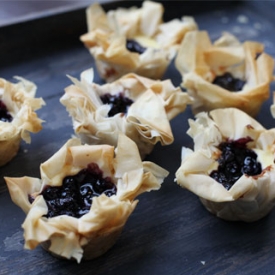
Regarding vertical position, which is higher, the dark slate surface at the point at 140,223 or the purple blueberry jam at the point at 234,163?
the purple blueberry jam at the point at 234,163

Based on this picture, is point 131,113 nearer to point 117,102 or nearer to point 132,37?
point 117,102

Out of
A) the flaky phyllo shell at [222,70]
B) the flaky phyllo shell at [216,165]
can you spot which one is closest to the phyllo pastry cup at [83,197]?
the flaky phyllo shell at [216,165]

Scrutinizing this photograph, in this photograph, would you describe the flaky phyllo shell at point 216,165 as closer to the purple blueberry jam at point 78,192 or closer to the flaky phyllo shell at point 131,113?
the flaky phyllo shell at point 131,113

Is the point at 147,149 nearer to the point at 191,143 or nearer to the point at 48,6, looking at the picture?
the point at 191,143

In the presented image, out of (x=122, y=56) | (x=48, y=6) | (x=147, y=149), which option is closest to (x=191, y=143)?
(x=147, y=149)

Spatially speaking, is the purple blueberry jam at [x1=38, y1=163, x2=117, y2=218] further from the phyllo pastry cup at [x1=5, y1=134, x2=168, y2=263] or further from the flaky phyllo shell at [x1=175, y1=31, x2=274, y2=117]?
the flaky phyllo shell at [x1=175, y1=31, x2=274, y2=117]

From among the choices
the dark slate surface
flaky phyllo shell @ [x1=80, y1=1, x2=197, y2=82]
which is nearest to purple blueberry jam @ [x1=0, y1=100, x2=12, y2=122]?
the dark slate surface
